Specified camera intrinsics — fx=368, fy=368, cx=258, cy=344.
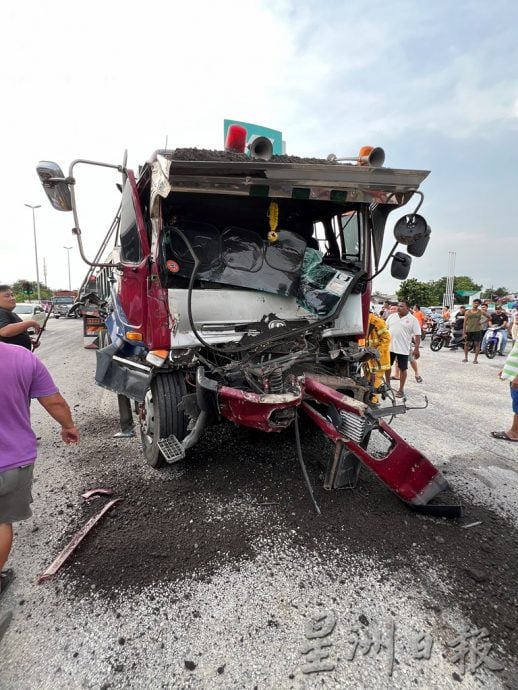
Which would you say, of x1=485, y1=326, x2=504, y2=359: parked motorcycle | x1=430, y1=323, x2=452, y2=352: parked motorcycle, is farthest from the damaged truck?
x1=430, y1=323, x2=452, y2=352: parked motorcycle

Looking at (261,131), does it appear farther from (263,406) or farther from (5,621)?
(5,621)

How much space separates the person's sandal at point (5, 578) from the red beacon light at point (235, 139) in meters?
3.30

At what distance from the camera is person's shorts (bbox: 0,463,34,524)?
195cm

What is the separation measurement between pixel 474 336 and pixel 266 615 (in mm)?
11262

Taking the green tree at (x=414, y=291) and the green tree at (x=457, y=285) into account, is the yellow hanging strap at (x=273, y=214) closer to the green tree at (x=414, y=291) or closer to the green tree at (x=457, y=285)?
the green tree at (x=414, y=291)

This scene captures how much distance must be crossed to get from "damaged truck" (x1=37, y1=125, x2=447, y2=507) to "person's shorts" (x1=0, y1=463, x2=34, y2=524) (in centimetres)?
108

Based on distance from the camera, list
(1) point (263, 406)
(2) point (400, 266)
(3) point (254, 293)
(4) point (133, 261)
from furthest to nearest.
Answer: (2) point (400, 266), (3) point (254, 293), (4) point (133, 261), (1) point (263, 406)

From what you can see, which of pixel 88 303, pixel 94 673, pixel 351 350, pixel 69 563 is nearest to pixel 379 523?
pixel 351 350

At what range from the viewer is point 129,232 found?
3.40m

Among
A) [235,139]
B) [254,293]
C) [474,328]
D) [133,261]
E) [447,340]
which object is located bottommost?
[447,340]

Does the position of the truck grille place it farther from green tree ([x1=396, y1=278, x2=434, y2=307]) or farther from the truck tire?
green tree ([x1=396, y1=278, x2=434, y2=307])

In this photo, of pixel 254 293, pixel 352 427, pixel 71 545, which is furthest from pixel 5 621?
pixel 254 293

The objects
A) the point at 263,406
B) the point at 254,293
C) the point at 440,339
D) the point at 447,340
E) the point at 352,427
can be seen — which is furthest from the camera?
the point at 447,340

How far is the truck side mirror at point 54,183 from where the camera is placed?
279 centimetres
